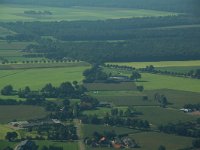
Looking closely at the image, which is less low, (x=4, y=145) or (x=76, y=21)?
(x=76, y=21)

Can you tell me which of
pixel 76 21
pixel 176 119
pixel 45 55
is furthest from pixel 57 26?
pixel 176 119

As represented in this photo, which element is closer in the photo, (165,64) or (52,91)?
(52,91)

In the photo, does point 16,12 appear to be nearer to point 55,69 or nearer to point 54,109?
point 55,69

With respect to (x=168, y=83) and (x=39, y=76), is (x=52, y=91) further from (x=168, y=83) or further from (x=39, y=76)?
(x=168, y=83)

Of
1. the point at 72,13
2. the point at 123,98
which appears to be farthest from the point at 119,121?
the point at 72,13

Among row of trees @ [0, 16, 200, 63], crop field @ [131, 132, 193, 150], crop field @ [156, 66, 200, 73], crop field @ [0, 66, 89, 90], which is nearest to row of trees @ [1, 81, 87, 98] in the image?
crop field @ [0, 66, 89, 90]

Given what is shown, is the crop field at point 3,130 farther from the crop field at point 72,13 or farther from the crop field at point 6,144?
the crop field at point 72,13

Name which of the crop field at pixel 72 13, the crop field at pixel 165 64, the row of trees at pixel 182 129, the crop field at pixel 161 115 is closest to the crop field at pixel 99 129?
the row of trees at pixel 182 129
